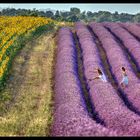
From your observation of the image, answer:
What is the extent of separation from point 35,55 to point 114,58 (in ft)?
21.6

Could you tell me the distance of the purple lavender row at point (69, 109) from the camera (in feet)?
32.2

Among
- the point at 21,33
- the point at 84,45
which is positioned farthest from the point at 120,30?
the point at 21,33

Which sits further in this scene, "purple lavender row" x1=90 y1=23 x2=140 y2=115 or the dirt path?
"purple lavender row" x1=90 y1=23 x2=140 y2=115

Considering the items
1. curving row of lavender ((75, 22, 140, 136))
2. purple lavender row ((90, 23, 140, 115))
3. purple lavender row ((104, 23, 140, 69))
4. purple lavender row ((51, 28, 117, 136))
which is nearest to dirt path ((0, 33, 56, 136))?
purple lavender row ((51, 28, 117, 136))

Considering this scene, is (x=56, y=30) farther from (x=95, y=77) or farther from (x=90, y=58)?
(x=95, y=77)

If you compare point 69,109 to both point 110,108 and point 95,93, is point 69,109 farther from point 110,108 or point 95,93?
point 95,93

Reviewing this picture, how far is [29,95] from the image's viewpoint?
57.9 ft

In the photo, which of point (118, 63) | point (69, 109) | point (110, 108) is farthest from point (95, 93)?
point (118, 63)

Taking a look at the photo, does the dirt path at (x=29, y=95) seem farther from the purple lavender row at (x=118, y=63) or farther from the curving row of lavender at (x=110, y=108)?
the purple lavender row at (x=118, y=63)

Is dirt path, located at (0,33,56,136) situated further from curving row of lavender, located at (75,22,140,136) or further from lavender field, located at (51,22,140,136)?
curving row of lavender, located at (75,22,140,136)

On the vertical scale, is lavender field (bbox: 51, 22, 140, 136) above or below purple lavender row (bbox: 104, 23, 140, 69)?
above

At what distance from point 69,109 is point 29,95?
4756 millimetres

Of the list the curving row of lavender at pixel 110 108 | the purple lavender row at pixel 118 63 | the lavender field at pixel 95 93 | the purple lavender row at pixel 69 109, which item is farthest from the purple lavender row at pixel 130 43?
the purple lavender row at pixel 69 109

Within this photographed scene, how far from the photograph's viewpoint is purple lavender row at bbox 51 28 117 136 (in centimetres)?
982
